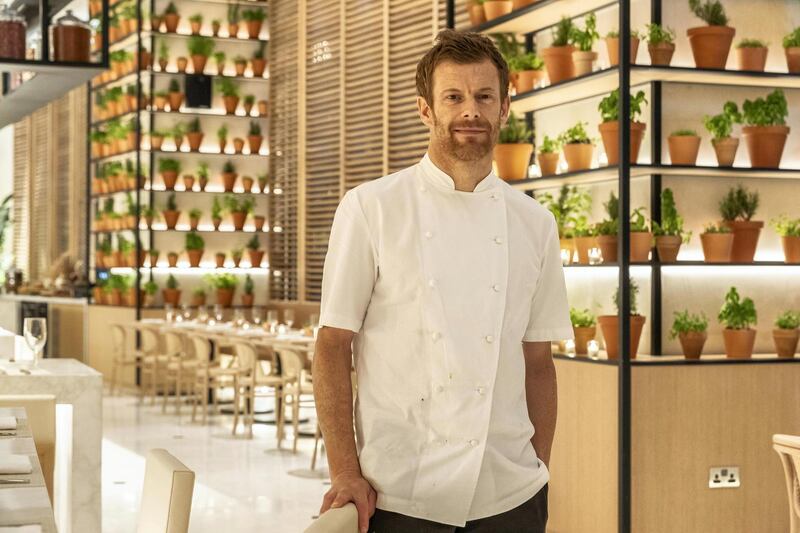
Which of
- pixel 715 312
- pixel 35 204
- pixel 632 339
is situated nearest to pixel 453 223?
pixel 632 339

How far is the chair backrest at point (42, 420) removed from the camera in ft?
15.0

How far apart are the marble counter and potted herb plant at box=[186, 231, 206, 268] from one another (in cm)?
862

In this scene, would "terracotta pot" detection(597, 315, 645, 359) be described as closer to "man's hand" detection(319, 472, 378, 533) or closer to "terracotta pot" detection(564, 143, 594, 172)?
"terracotta pot" detection(564, 143, 594, 172)

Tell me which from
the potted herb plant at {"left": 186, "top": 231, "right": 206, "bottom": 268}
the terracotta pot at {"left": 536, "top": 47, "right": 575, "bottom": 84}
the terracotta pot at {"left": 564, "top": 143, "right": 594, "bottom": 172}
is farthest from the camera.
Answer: the potted herb plant at {"left": 186, "top": 231, "right": 206, "bottom": 268}

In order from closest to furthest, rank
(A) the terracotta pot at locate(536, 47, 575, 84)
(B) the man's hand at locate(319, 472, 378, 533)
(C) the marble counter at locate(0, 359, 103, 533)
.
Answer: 1. (B) the man's hand at locate(319, 472, 378, 533)
2. (C) the marble counter at locate(0, 359, 103, 533)
3. (A) the terracotta pot at locate(536, 47, 575, 84)

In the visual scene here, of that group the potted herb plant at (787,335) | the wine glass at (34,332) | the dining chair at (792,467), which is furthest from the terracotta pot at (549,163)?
the wine glass at (34,332)

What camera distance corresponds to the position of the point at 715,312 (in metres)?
5.96

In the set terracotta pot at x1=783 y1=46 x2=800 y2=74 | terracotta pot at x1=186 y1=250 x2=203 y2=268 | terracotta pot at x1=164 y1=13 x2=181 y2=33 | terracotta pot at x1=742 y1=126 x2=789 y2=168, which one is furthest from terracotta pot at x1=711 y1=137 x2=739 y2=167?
terracotta pot at x1=164 y1=13 x2=181 y2=33

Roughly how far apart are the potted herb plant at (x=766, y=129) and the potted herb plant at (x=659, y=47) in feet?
1.71

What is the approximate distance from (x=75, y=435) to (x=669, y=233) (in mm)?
2932

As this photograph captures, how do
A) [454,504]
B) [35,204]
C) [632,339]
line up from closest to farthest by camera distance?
[454,504] → [632,339] → [35,204]

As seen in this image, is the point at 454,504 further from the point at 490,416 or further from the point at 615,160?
the point at 615,160

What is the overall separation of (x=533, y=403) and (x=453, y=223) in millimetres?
412

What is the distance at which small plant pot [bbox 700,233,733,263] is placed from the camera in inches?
227
